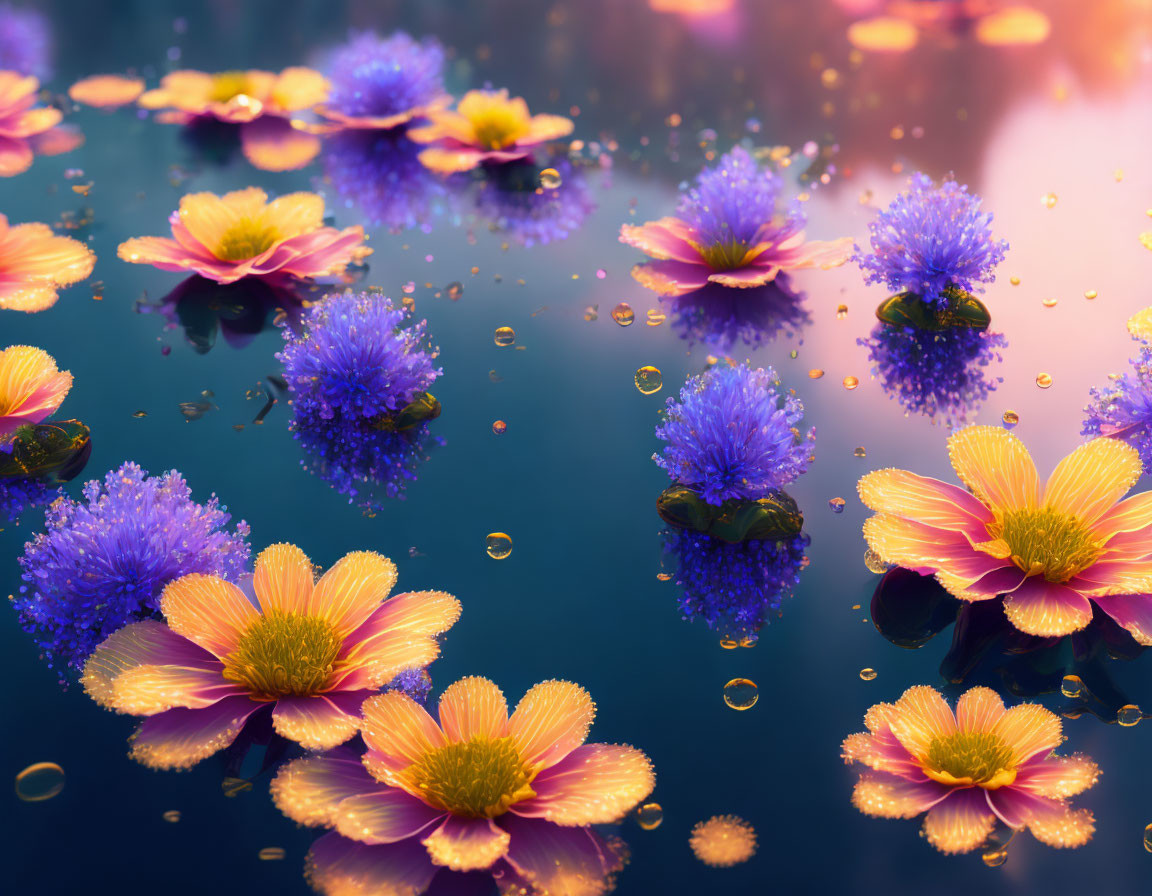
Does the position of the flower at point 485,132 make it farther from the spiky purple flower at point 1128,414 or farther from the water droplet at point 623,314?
the spiky purple flower at point 1128,414

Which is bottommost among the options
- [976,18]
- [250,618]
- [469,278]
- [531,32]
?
[250,618]

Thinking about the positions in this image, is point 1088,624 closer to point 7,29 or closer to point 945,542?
point 945,542

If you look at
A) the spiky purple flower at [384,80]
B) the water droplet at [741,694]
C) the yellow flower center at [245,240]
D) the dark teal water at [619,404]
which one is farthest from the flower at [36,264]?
the water droplet at [741,694]

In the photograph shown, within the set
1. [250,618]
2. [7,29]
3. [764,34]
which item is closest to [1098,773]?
[250,618]

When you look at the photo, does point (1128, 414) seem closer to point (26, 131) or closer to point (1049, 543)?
point (1049, 543)

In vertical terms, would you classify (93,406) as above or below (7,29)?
below

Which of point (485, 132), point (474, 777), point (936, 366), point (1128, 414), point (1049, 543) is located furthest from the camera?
point (485, 132)

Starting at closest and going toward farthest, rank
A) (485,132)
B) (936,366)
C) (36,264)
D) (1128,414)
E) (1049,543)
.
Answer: (1049,543) < (1128,414) < (936,366) < (36,264) < (485,132)

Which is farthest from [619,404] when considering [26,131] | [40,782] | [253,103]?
[26,131]
